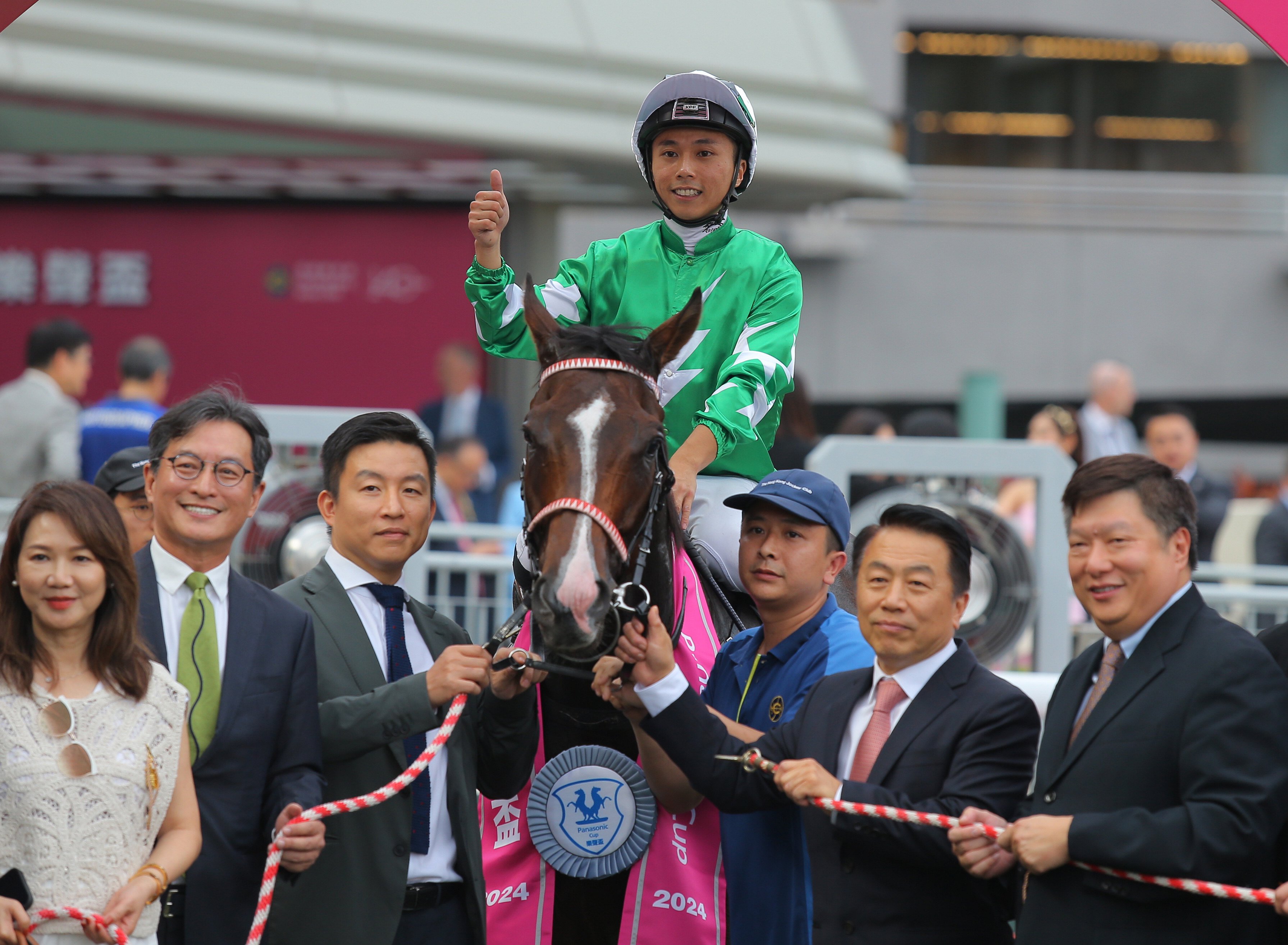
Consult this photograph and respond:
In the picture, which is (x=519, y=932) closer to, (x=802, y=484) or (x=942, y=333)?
(x=802, y=484)

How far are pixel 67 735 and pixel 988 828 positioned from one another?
5.64 feet

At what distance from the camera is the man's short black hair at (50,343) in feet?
23.2

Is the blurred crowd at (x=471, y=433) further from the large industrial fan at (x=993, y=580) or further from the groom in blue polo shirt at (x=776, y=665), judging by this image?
the groom in blue polo shirt at (x=776, y=665)

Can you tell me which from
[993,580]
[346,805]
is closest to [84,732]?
[346,805]

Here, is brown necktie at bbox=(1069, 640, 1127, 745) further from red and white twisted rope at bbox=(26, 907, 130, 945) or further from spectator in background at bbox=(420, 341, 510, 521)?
spectator in background at bbox=(420, 341, 510, 521)

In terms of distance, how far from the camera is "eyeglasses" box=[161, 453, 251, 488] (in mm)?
3027

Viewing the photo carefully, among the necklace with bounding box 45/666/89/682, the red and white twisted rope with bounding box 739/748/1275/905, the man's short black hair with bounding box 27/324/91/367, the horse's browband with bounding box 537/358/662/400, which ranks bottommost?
the red and white twisted rope with bounding box 739/748/1275/905

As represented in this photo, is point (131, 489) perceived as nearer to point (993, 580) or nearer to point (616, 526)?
point (616, 526)

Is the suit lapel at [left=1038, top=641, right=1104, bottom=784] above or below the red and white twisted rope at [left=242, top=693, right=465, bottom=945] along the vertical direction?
above

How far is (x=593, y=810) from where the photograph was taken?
9.71 feet

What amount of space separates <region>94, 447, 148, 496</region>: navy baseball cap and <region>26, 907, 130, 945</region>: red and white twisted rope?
75.8 inches

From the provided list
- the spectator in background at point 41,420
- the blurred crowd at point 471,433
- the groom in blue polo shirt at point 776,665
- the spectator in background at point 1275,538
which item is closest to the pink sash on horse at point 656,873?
Answer: the groom in blue polo shirt at point 776,665

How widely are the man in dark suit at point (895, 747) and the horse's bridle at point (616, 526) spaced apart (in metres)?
0.06

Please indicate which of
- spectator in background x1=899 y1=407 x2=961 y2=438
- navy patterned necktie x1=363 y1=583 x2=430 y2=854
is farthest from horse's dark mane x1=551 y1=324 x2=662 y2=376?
spectator in background x1=899 y1=407 x2=961 y2=438
